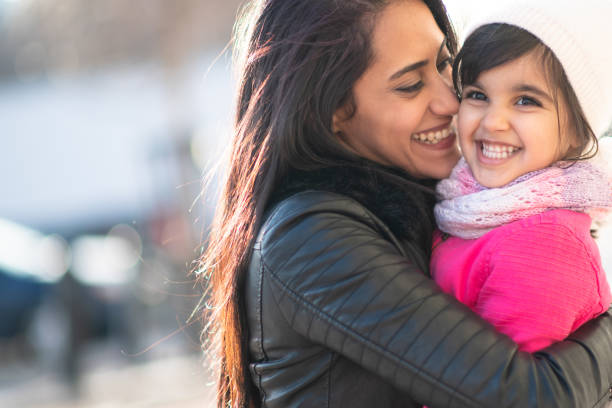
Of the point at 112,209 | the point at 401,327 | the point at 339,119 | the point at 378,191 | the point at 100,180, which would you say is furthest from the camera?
the point at 100,180

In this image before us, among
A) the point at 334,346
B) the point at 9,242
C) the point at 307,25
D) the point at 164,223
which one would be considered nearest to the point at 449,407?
the point at 334,346

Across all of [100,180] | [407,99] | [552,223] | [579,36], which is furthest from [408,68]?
[100,180]

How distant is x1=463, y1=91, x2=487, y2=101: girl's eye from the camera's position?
7.06ft

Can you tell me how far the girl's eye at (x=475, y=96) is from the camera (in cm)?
215

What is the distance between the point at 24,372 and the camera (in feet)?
28.2

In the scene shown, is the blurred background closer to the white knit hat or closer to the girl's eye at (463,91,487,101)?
the girl's eye at (463,91,487,101)

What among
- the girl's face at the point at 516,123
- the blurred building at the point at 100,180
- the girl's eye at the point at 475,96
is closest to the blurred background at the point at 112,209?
the blurred building at the point at 100,180

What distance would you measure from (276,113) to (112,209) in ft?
44.7

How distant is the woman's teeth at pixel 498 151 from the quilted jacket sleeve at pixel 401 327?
407mm

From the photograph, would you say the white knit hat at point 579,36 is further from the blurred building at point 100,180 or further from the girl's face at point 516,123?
the blurred building at point 100,180

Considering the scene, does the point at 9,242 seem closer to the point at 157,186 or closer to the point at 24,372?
the point at 24,372

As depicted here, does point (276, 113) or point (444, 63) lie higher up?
point (444, 63)

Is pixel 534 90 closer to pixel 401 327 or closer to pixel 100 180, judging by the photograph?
pixel 401 327

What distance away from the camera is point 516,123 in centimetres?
200
